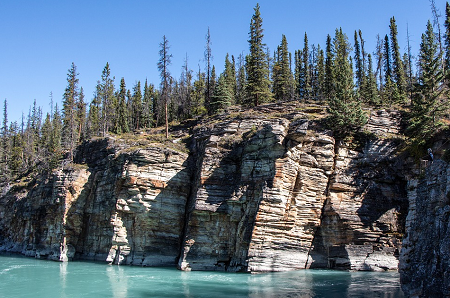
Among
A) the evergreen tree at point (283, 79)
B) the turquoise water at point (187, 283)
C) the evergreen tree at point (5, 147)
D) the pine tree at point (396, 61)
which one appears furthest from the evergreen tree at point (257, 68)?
the evergreen tree at point (5, 147)

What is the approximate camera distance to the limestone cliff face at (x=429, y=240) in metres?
15.1

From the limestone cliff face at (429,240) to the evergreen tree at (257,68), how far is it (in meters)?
33.2

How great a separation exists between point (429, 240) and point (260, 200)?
1499cm

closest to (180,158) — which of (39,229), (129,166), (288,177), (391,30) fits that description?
(129,166)

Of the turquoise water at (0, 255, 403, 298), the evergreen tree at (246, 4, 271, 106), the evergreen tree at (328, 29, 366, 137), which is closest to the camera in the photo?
the turquoise water at (0, 255, 403, 298)

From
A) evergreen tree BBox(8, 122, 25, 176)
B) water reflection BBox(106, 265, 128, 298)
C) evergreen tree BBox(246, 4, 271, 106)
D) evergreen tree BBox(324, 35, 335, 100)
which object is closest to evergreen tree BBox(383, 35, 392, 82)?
evergreen tree BBox(324, 35, 335, 100)

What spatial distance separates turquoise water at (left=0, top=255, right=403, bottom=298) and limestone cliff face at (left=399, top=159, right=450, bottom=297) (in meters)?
3.95

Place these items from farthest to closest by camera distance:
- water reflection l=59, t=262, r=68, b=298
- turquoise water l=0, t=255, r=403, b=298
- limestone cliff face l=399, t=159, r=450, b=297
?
1. water reflection l=59, t=262, r=68, b=298
2. turquoise water l=0, t=255, r=403, b=298
3. limestone cliff face l=399, t=159, r=450, b=297

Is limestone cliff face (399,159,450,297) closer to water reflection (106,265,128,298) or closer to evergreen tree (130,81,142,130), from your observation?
water reflection (106,265,128,298)

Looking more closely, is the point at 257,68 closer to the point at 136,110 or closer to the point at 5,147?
the point at 136,110

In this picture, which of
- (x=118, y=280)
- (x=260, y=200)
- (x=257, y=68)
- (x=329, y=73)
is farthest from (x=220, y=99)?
(x=118, y=280)

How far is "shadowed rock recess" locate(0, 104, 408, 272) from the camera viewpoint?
30.4m

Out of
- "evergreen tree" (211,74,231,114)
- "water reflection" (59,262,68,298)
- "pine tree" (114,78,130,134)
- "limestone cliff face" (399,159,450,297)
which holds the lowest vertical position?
"water reflection" (59,262,68,298)

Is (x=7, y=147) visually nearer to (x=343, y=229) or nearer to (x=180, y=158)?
(x=180, y=158)
